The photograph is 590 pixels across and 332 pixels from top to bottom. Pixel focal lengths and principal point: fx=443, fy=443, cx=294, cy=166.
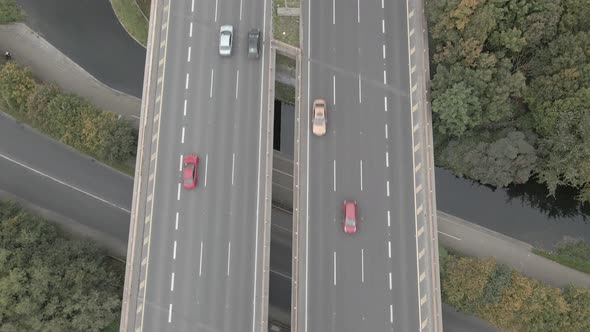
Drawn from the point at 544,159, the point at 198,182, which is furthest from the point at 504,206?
the point at 198,182

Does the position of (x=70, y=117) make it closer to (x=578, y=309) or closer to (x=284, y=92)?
(x=284, y=92)

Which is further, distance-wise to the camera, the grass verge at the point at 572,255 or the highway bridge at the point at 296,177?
the grass verge at the point at 572,255

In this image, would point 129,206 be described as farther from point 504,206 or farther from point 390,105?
point 504,206

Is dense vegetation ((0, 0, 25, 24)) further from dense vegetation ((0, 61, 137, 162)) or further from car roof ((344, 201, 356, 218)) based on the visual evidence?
car roof ((344, 201, 356, 218))

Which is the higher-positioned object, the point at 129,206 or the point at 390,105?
the point at 390,105

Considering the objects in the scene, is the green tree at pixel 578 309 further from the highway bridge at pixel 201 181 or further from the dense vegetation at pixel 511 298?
the highway bridge at pixel 201 181

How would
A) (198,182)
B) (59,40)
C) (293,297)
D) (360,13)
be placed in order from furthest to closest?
1. (59,40)
2. (360,13)
3. (198,182)
4. (293,297)

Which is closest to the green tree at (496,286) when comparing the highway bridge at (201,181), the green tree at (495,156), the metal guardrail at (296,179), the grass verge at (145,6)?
the green tree at (495,156)
